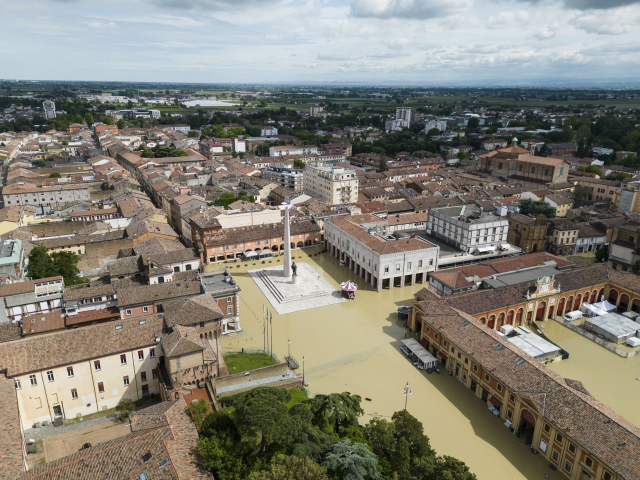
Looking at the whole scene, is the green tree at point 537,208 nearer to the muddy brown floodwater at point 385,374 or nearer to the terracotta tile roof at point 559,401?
the muddy brown floodwater at point 385,374

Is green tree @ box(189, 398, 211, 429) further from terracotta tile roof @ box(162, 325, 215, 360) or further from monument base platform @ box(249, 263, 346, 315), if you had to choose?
monument base platform @ box(249, 263, 346, 315)

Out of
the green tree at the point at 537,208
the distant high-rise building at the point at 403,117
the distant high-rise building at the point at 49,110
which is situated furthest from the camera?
the distant high-rise building at the point at 403,117

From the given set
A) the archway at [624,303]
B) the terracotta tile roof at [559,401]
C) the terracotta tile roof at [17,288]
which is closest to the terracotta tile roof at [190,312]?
the terracotta tile roof at [17,288]

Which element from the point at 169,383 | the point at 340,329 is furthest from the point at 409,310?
the point at 169,383

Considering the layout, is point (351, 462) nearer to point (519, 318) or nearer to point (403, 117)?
point (519, 318)

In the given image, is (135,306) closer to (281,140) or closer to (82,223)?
(82,223)

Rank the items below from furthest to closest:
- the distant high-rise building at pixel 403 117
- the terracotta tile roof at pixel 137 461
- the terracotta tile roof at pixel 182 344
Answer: the distant high-rise building at pixel 403 117 → the terracotta tile roof at pixel 182 344 → the terracotta tile roof at pixel 137 461

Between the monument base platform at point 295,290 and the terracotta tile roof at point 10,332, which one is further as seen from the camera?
the monument base platform at point 295,290

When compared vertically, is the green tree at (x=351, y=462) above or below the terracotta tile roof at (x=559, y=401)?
above
